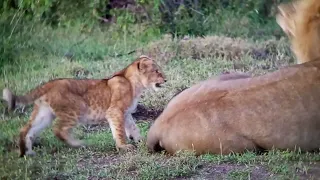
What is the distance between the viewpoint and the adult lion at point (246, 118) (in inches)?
137

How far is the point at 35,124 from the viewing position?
12.1 feet

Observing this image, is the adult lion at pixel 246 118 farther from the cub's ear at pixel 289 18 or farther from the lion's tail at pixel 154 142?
the cub's ear at pixel 289 18

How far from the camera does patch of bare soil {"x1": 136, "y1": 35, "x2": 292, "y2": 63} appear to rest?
5.48 meters

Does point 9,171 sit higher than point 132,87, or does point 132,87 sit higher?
point 132,87

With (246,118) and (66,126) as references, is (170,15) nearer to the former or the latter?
(66,126)

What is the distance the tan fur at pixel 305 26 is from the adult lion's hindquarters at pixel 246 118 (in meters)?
0.51

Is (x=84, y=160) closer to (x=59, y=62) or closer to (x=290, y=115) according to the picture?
(x=290, y=115)

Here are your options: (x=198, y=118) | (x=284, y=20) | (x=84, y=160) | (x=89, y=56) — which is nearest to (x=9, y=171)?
(x=84, y=160)

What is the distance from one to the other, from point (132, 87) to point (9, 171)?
117 cm

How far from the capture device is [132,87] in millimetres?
3959

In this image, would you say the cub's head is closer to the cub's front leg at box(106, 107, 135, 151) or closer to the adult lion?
the cub's front leg at box(106, 107, 135, 151)

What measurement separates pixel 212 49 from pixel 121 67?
2.76 feet

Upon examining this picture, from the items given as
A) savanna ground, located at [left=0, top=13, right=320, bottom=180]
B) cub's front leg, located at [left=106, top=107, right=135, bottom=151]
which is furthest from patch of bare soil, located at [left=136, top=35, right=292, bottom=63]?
cub's front leg, located at [left=106, top=107, right=135, bottom=151]

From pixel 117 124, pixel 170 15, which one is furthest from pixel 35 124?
pixel 170 15
